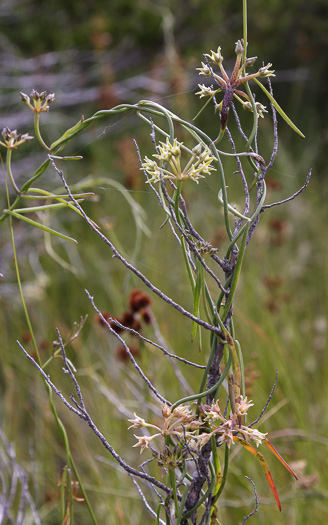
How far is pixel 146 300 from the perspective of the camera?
1.26 meters

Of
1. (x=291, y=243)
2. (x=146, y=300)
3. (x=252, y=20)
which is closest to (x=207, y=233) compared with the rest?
(x=291, y=243)

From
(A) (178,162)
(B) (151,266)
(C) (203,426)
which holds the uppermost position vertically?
(B) (151,266)

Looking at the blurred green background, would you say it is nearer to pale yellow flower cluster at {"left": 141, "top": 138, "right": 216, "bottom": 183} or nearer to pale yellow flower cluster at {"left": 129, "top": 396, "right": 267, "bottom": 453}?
pale yellow flower cluster at {"left": 141, "top": 138, "right": 216, "bottom": 183}

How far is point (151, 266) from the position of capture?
2459 mm

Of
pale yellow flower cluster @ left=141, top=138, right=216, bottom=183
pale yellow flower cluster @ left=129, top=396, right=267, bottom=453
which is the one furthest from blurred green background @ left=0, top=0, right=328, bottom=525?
pale yellow flower cluster @ left=129, top=396, right=267, bottom=453

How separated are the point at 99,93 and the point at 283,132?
154 centimetres

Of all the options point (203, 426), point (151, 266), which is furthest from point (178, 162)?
point (151, 266)

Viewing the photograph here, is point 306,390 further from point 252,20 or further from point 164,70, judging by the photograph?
point 252,20

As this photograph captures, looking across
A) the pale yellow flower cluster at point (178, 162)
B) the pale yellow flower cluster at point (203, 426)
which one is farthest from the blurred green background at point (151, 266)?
the pale yellow flower cluster at point (203, 426)

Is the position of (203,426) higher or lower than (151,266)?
lower

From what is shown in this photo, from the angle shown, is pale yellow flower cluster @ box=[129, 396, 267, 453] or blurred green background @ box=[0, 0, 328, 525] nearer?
pale yellow flower cluster @ box=[129, 396, 267, 453]

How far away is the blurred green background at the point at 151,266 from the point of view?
5.26 ft

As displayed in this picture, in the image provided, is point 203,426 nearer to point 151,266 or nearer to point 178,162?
point 178,162

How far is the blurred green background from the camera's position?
1.60 m
